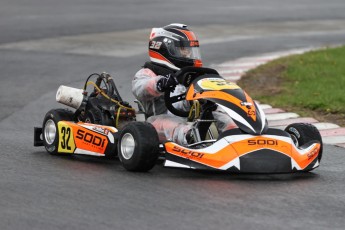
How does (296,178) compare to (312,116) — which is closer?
(296,178)

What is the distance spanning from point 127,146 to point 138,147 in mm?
274

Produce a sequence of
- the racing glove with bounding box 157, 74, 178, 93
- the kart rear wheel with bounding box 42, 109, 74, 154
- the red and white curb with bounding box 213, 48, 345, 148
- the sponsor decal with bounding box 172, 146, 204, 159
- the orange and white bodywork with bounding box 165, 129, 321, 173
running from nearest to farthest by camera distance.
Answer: the orange and white bodywork with bounding box 165, 129, 321, 173 → the sponsor decal with bounding box 172, 146, 204, 159 → the racing glove with bounding box 157, 74, 178, 93 → the kart rear wheel with bounding box 42, 109, 74, 154 → the red and white curb with bounding box 213, 48, 345, 148

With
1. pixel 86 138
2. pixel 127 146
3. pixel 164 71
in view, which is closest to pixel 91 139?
pixel 86 138

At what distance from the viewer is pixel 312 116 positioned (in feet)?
34.2

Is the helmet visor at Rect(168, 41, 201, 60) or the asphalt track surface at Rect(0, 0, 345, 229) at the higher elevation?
the helmet visor at Rect(168, 41, 201, 60)

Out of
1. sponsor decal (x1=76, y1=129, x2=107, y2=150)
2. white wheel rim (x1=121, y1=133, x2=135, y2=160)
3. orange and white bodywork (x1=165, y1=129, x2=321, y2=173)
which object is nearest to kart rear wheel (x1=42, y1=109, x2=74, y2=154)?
sponsor decal (x1=76, y1=129, x2=107, y2=150)

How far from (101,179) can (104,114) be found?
3.99 ft

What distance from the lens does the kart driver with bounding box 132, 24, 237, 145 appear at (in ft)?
26.3

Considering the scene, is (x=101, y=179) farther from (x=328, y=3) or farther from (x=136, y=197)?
(x=328, y=3)

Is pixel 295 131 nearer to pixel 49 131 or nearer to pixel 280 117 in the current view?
pixel 49 131

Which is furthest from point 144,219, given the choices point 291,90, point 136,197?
point 291,90

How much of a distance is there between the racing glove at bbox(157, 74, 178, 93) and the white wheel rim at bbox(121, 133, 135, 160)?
50cm

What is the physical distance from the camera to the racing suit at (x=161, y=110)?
25.8 ft

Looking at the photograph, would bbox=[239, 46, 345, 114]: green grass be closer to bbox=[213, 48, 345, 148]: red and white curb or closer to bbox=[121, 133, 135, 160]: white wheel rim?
bbox=[213, 48, 345, 148]: red and white curb
